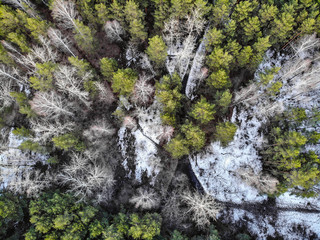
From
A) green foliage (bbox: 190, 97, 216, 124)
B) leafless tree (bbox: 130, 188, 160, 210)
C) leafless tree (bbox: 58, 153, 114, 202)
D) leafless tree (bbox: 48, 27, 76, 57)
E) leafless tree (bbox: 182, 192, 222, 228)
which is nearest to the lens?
green foliage (bbox: 190, 97, 216, 124)

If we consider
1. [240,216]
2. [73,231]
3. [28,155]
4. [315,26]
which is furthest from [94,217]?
[315,26]

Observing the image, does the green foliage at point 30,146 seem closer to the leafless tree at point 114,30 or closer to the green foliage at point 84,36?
the green foliage at point 84,36

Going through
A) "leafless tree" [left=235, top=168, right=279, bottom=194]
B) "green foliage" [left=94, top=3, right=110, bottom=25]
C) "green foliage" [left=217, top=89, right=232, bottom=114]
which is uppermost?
"green foliage" [left=94, top=3, right=110, bottom=25]

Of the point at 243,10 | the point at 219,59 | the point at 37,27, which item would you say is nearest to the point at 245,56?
the point at 219,59

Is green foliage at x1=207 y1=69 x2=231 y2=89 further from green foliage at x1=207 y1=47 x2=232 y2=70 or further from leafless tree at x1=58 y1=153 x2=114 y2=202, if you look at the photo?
leafless tree at x1=58 y1=153 x2=114 y2=202

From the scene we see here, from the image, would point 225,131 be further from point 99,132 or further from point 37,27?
point 37,27

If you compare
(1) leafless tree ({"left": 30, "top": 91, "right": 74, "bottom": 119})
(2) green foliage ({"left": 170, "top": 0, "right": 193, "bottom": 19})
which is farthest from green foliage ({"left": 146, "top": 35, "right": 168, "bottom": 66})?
(1) leafless tree ({"left": 30, "top": 91, "right": 74, "bottom": 119})
